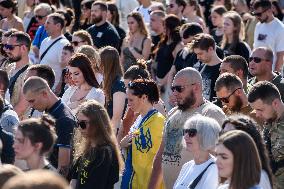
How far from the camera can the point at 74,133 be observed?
7.63 metres

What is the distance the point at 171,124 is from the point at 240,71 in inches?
72.5

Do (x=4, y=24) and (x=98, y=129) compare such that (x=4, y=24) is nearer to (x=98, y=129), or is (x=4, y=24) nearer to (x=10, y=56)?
(x=10, y=56)

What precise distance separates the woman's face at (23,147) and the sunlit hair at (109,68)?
332 cm

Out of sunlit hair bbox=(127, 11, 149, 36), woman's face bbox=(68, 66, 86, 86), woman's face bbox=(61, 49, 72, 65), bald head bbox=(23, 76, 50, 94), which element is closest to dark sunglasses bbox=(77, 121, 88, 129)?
bald head bbox=(23, 76, 50, 94)

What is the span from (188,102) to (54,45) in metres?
4.90

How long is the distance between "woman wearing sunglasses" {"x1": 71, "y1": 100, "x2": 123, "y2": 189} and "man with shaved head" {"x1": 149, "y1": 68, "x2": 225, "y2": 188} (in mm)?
429

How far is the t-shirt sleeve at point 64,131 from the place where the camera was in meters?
7.72

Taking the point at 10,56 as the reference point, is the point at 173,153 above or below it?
below

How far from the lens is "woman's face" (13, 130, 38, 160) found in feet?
21.5

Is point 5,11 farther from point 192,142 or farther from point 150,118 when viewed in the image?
point 192,142

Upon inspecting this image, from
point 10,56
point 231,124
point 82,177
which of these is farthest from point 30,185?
point 10,56

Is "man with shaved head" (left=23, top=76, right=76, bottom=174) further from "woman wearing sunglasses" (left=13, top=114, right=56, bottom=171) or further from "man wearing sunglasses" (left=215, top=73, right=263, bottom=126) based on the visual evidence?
"man wearing sunglasses" (left=215, top=73, right=263, bottom=126)

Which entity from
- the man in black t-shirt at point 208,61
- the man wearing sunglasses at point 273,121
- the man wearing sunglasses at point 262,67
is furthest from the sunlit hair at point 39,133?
the man in black t-shirt at point 208,61

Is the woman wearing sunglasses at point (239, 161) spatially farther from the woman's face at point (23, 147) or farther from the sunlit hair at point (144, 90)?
the sunlit hair at point (144, 90)
